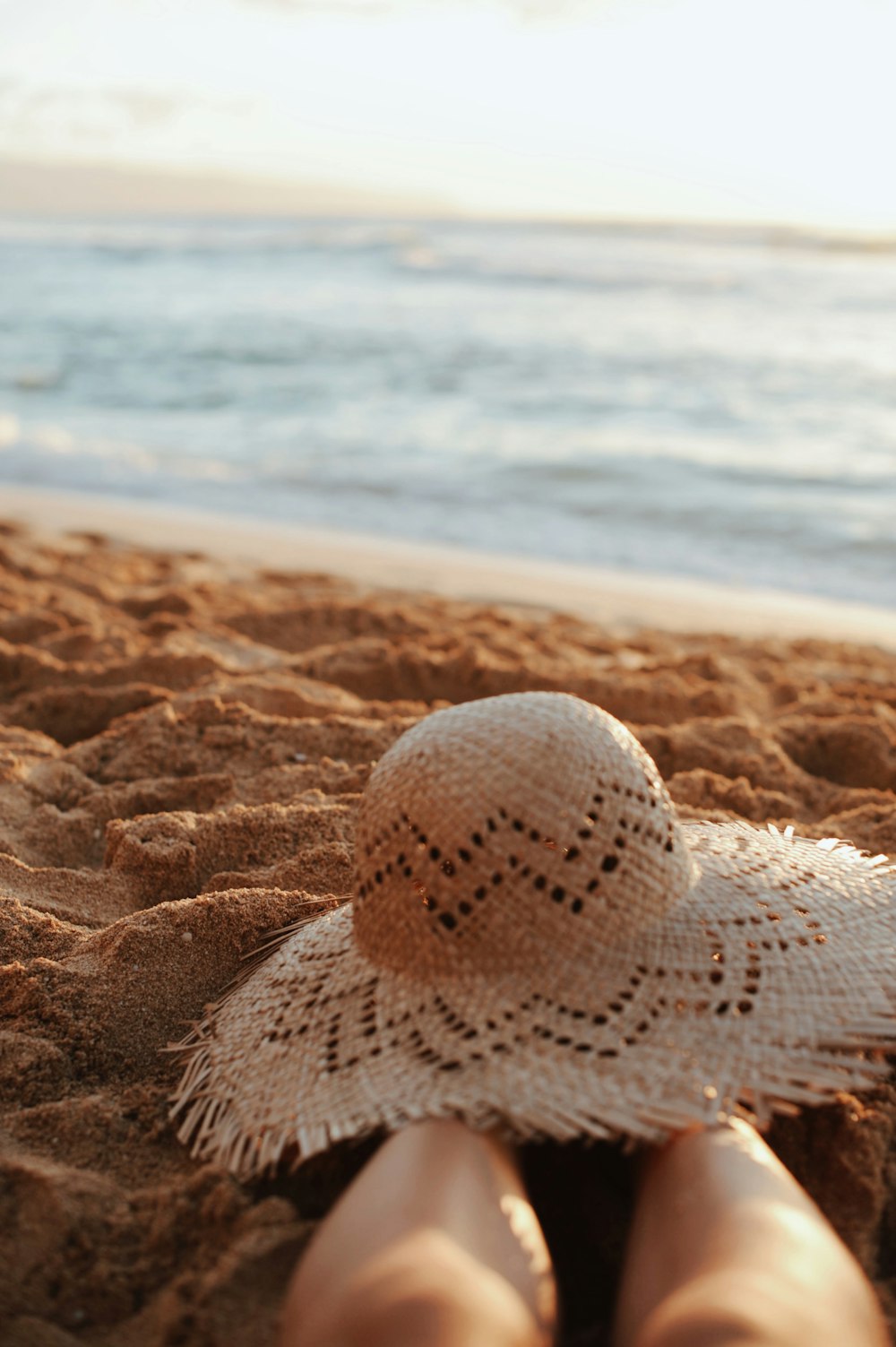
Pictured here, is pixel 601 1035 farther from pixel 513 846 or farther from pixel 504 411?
pixel 504 411

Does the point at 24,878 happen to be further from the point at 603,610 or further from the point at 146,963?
the point at 603,610

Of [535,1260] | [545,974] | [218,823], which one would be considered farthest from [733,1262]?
[218,823]

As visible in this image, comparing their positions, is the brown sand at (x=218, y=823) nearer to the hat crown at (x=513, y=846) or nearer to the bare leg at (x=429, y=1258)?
the bare leg at (x=429, y=1258)

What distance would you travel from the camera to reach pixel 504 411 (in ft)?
25.8

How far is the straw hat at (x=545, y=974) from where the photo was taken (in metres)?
1.19

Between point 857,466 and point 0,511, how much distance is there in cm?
462

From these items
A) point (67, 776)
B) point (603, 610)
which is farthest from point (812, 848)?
point (603, 610)

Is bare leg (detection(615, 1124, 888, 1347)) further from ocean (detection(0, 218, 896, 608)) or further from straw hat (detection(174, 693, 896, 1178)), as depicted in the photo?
ocean (detection(0, 218, 896, 608))

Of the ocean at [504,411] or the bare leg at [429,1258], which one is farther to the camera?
the ocean at [504,411]

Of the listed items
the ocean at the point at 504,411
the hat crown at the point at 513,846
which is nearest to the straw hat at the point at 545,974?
the hat crown at the point at 513,846

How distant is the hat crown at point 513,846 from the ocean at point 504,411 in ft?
Answer: 11.1

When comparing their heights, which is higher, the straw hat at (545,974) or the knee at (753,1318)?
the straw hat at (545,974)

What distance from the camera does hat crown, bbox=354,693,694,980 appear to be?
4.33 feet

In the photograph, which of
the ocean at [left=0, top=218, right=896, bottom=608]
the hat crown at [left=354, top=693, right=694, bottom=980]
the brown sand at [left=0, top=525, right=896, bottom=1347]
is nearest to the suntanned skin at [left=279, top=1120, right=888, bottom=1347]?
the brown sand at [left=0, top=525, right=896, bottom=1347]
